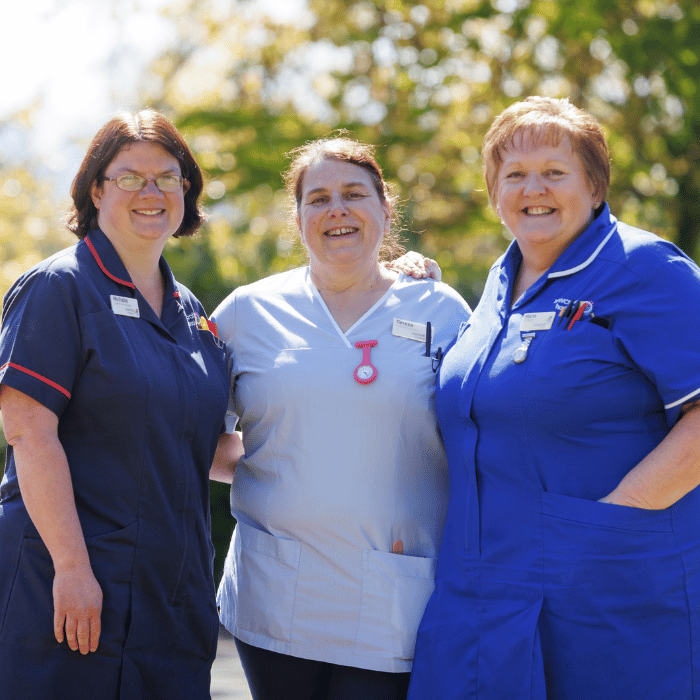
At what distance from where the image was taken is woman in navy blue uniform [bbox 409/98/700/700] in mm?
2275

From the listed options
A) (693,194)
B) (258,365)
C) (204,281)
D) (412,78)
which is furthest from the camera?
(412,78)

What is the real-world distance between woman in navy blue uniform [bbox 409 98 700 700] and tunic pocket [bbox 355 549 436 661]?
111 millimetres

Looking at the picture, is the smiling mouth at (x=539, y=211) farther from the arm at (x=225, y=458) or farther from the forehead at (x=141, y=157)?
the arm at (x=225, y=458)

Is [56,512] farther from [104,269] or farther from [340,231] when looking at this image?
[340,231]

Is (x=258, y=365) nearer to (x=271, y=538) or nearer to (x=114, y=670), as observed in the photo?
(x=271, y=538)

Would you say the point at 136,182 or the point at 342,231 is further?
the point at 342,231

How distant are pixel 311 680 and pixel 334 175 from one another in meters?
1.78

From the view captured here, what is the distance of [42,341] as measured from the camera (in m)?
2.31

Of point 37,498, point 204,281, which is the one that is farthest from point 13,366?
point 204,281

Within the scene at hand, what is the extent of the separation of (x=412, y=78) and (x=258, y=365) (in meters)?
9.48

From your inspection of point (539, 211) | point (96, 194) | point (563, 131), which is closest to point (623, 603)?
point (539, 211)

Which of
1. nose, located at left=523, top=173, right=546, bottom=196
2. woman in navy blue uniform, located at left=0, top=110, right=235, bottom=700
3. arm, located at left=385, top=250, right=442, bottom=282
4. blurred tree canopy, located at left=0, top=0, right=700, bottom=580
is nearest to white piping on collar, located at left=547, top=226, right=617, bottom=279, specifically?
nose, located at left=523, top=173, right=546, bottom=196

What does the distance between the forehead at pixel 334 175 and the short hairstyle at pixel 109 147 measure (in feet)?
1.75

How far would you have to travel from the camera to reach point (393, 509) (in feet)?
9.07
